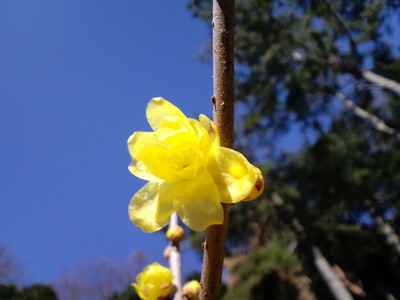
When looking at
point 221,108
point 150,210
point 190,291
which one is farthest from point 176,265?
point 221,108

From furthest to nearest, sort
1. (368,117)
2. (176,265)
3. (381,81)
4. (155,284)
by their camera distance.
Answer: (368,117), (381,81), (176,265), (155,284)

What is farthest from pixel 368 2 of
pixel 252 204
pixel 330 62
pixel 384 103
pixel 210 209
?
pixel 210 209

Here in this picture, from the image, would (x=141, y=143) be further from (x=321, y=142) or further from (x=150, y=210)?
(x=321, y=142)

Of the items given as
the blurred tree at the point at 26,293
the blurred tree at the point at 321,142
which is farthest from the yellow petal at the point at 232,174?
the blurred tree at the point at 321,142

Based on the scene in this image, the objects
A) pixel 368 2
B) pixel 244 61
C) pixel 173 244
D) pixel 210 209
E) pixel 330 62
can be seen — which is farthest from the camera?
pixel 244 61

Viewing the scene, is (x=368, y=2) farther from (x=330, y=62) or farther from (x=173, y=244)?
(x=173, y=244)

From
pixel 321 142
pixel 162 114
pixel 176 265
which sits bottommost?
pixel 176 265
